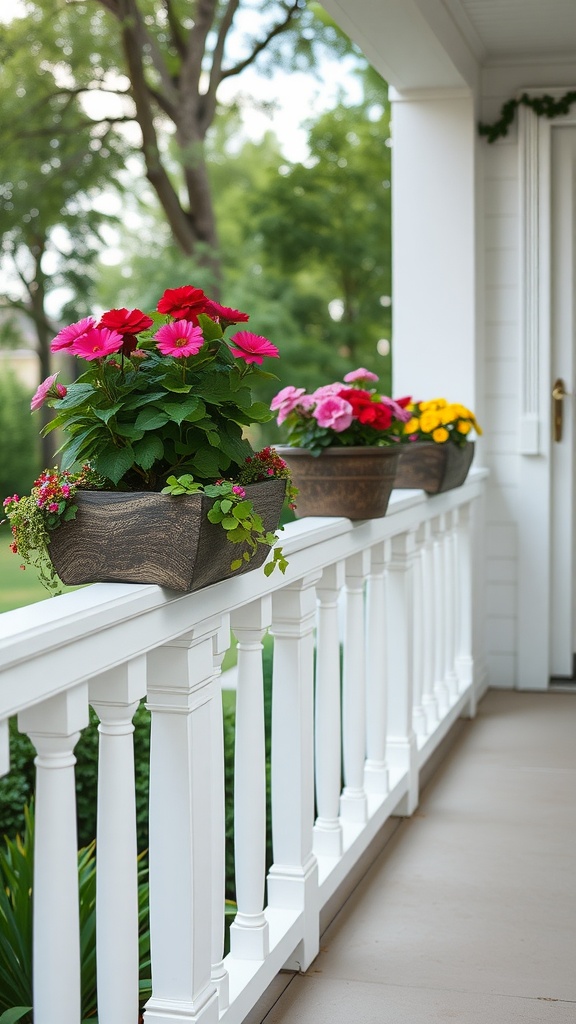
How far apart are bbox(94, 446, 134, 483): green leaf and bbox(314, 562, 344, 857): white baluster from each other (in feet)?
3.18

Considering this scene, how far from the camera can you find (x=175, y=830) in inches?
60.8

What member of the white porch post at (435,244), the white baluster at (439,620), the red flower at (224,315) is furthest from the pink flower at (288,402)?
the white porch post at (435,244)

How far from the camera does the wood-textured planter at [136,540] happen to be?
1.40m

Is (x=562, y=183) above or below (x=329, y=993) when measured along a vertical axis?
above

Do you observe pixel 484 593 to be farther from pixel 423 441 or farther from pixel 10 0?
pixel 10 0

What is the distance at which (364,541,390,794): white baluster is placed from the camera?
2.78 meters

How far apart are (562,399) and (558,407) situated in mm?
36

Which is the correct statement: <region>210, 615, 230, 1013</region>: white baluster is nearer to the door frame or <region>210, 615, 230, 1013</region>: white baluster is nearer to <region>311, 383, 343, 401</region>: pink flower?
<region>311, 383, 343, 401</region>: pink flower

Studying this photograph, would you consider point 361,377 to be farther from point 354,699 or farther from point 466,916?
point 466,916

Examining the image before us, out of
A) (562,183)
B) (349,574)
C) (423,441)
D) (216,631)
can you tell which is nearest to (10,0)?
(562,183)

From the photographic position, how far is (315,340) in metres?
14.0

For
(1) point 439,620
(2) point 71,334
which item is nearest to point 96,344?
(2) point 71,334

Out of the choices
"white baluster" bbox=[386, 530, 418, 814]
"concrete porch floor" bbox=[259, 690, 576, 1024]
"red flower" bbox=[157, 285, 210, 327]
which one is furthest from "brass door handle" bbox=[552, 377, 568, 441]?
"red flower" bbox=[157, 285, 210, 327]

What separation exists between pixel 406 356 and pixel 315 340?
9762mm
